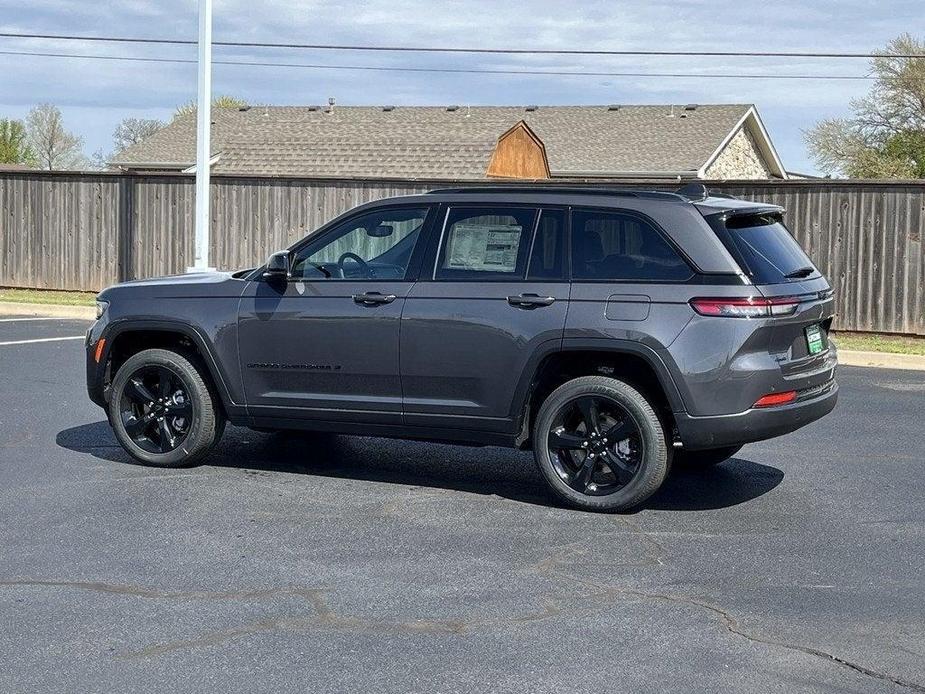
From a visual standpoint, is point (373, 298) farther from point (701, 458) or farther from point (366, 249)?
point (701, 458)

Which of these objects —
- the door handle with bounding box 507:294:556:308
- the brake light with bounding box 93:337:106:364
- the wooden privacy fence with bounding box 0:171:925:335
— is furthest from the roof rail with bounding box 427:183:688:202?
the wooden privacy fence with bounding box 0:171:925:335

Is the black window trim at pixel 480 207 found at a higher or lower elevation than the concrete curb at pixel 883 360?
higher

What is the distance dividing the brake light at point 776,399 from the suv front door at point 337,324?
7.18 ft

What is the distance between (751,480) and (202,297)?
12.4 feet

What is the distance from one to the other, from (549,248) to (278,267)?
5.77ft

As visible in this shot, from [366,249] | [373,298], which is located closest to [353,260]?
[366,249]

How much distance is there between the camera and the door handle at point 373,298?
314 inches

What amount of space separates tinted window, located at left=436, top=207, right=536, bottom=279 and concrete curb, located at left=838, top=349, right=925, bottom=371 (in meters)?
8.72

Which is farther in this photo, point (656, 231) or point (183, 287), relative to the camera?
point (183, 287)

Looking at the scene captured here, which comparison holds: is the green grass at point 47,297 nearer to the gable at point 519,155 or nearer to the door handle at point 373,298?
the door handle at point 373,298

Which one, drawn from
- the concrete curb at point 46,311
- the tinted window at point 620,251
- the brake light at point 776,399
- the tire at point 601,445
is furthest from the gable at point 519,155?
the brake light at point 776,399

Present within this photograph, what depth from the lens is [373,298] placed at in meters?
8.00

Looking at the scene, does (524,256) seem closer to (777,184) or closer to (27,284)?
(777,184)

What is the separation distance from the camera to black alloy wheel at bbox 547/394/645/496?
24.4ft
